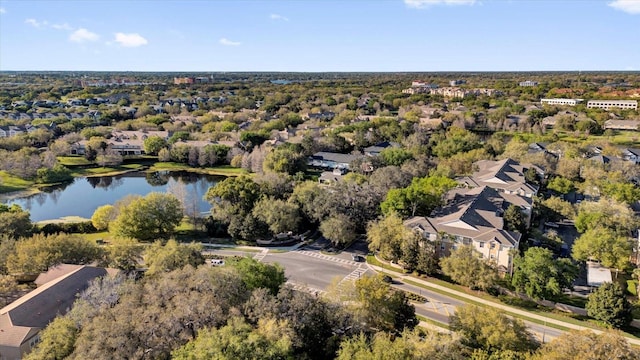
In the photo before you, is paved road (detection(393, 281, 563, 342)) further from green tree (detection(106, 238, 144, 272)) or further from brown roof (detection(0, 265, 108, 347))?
brown roof (detection(0, 265, 108, 347))

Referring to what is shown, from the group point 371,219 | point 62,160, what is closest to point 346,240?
point 371,219

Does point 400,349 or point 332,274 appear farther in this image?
point 332,274

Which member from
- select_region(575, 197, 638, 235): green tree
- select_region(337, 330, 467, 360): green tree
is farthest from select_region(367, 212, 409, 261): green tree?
select_region(575, 197, 638, 235): green tree

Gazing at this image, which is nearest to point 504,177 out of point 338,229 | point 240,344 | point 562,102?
point 338,229

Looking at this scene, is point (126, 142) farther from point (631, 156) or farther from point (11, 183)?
point (631, 156)

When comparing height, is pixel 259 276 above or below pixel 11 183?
above

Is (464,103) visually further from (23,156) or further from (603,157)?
(23,156)

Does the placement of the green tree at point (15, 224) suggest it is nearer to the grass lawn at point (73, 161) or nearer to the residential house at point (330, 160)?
the grass lawn at point (73, 161)
